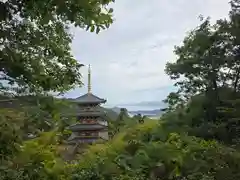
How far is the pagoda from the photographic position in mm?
14414

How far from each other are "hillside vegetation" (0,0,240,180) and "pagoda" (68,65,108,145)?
3955mm

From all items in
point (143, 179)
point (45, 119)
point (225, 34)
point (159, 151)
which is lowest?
point (143, 179)

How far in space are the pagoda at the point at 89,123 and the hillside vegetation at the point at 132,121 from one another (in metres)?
3.96

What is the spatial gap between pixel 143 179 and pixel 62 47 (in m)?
6.03

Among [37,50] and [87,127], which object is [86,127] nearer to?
[87,127]

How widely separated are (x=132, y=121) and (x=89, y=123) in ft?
13.8

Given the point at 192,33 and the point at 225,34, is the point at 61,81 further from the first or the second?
the point at 192,33

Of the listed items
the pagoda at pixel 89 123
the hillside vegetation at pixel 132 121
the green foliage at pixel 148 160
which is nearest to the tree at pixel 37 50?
the hillside vegetation at pixel 132 121

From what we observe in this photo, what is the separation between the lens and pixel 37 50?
2117mm

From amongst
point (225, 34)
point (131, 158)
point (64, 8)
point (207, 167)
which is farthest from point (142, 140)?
point (64, 8)

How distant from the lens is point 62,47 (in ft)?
7.04

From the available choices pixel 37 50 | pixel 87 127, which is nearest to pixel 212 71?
pixel 87 127

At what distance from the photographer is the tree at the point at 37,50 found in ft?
5.27

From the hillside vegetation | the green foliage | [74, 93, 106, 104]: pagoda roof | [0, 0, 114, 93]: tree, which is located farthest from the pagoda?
[0, 0, 114, 93]: tree
